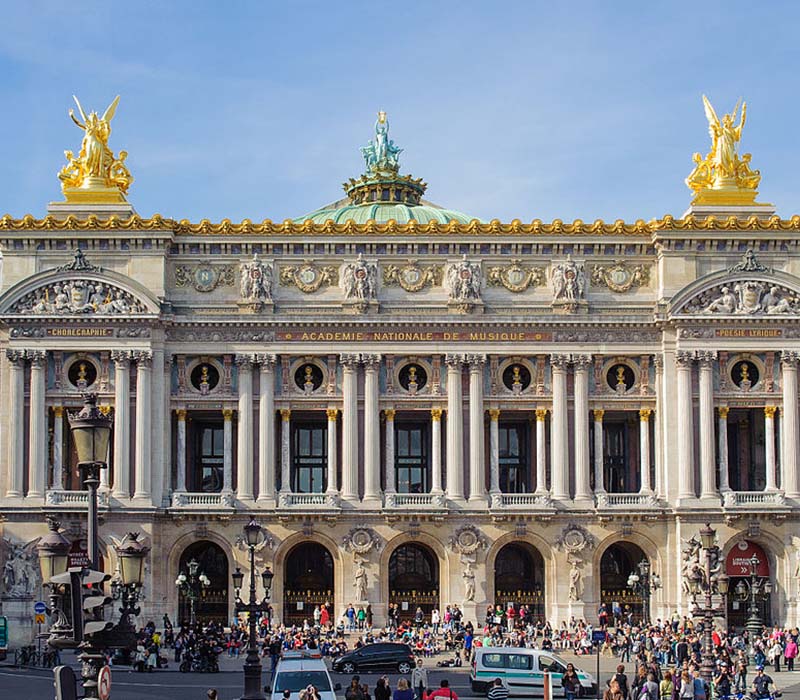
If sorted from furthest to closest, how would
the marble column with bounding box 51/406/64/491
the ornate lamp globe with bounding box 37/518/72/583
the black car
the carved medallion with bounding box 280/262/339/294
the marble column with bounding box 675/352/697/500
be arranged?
1. the carved medallion with bounding box 280/262/339/294
2. the marble column with bounding box 675/352/697/500
3. the marble column with bounding box 51/406/64/491
4. the black car
5. the ornate lamp globe with bounding box 37/518/72/583

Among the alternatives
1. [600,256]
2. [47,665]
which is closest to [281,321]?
[600,256]

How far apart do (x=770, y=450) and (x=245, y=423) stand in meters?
26.3

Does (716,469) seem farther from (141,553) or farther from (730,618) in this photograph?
(141,553)

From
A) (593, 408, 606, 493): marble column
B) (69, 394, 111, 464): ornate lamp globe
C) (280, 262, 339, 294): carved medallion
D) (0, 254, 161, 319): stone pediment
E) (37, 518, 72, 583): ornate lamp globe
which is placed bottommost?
(37, 518, 72, 583): ornate lamp globe

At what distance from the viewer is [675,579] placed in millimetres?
78188

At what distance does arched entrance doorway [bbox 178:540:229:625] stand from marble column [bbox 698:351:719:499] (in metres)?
24.4

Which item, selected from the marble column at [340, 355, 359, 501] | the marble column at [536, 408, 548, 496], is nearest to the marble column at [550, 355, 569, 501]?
the marble column at [536, 408, 548, 496]

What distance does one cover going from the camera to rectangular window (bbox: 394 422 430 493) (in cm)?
8212

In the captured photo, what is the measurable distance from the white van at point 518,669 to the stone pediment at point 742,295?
94.8 ft

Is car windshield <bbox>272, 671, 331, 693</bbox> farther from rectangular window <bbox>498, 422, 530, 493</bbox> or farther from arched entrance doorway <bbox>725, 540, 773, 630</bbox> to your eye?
rectangular window <bbox>498, 422, 530, 493</bbox>

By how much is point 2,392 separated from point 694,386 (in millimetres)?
34562

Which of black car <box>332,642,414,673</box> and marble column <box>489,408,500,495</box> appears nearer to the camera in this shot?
black car <box>332,642,414,673</box>

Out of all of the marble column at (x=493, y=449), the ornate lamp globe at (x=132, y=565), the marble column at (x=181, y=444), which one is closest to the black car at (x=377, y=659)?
the marble column at (x=493, y=449)

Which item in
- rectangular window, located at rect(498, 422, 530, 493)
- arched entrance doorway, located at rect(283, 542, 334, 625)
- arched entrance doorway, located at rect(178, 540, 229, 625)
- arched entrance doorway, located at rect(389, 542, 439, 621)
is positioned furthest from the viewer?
rectangular window, located at rect(498, 422, 530, 493)
